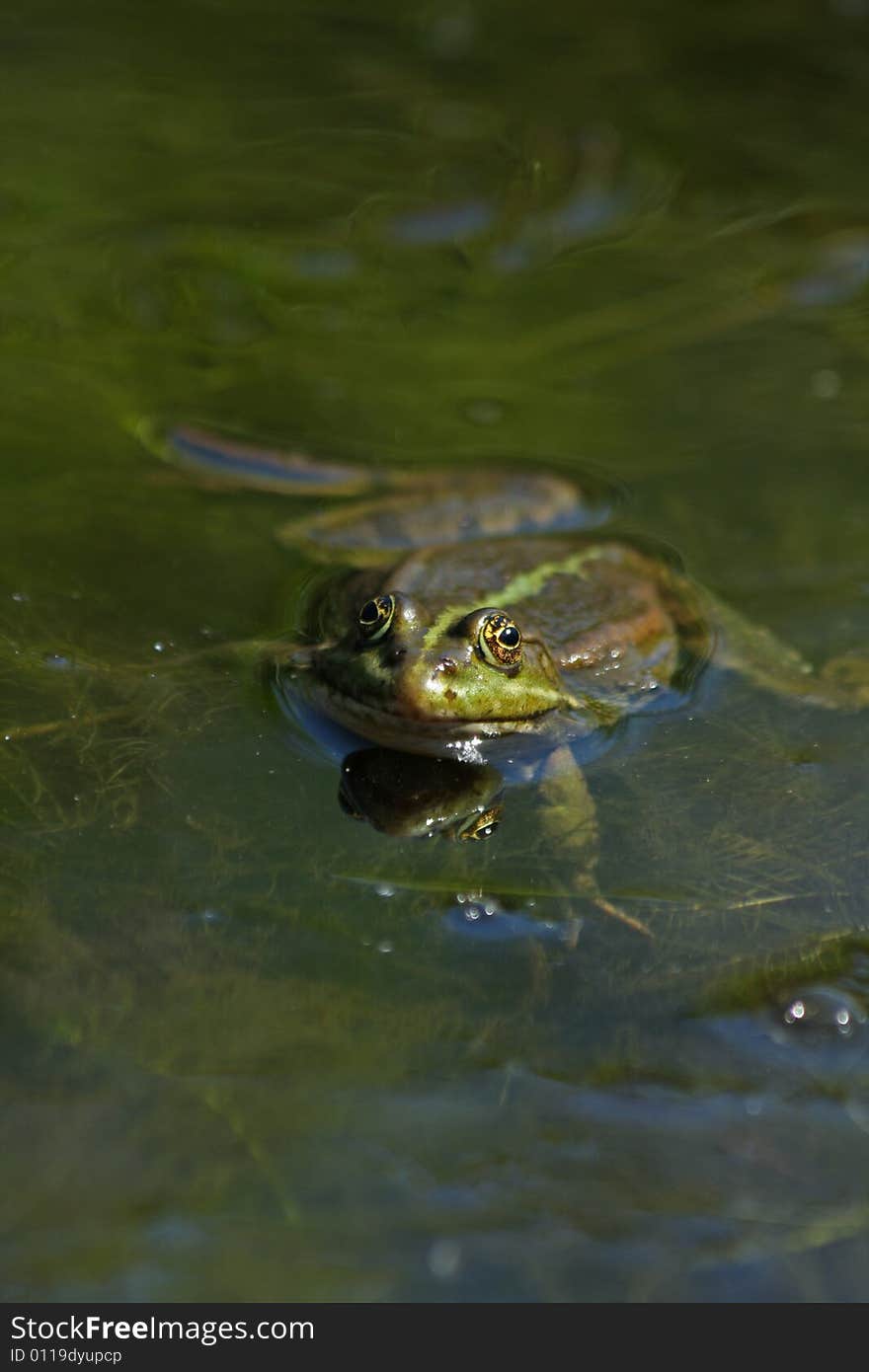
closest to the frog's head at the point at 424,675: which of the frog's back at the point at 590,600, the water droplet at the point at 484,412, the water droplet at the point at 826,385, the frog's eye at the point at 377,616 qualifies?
the frog's eye at the point at 377,616

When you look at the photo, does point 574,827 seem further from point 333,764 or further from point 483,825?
point 333,764

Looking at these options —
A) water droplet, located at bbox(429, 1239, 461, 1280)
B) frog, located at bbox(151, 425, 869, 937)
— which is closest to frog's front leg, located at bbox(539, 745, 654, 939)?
frog, located at bbox(151, 425, 869, 937)

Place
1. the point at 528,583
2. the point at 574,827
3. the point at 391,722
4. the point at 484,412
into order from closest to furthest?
the point at 574,827
the point at 391,722
the point at 528,583
the point at 484,412

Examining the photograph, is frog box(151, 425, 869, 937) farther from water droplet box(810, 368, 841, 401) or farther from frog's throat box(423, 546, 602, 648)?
water droplet box(810, 368, 841, 401)

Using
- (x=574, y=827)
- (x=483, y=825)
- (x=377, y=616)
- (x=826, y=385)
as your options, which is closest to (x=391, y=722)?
(x=377, y=616)

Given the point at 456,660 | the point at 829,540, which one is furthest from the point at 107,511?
the point at 829,540

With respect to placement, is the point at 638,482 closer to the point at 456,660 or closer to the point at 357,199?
the point at 456,660

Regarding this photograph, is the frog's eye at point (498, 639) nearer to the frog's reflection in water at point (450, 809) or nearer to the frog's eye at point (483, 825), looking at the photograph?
the frog's reflection in water at point (450, 809)
